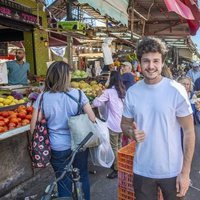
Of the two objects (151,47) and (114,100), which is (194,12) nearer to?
(114,100)

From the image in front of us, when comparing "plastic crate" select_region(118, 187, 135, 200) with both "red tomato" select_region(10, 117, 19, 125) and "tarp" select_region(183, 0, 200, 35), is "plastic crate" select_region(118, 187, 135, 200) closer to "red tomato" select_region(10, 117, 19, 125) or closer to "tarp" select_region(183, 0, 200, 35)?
"red tomato" select_region(10, 117, 19, 125)

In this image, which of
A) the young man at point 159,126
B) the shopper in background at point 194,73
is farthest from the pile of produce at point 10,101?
the shopper in background at point 194,73

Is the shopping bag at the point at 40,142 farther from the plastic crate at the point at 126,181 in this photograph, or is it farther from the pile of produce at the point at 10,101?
the pile of produce at the point at 10,101

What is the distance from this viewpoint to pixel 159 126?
7.61 feet

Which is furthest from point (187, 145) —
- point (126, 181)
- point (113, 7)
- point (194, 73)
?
point (194, 73)

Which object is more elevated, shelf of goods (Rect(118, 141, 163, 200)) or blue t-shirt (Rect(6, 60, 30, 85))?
blue t-shirt (Rect(6, 60, 30, 85))

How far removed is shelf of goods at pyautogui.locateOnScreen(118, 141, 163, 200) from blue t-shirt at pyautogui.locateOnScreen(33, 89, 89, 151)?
1.95 ft

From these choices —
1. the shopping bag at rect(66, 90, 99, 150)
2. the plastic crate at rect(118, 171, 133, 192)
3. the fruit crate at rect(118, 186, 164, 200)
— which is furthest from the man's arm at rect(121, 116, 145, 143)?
the fruit crate at rect(118, 186, 164, 200)

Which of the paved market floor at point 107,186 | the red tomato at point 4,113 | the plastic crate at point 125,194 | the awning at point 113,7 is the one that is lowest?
the paved market floor at point 107,186

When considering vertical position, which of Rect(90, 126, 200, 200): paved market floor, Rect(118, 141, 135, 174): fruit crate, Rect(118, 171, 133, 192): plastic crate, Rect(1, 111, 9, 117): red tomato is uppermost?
Rect(1, 111, 9, 117): red tomato

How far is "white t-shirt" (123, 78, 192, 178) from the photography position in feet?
7.48

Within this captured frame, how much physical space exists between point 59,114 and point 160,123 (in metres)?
1.24

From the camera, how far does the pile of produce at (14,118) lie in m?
4.26

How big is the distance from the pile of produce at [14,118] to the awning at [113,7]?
180cm
